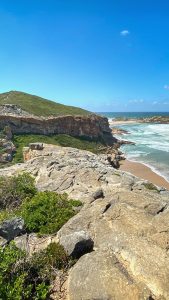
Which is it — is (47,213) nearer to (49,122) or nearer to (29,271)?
(29,271)

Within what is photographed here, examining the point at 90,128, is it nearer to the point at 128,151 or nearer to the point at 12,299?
the point at 128,151

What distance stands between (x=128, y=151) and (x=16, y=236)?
66586 millimetres

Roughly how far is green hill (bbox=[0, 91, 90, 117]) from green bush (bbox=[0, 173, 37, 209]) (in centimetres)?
5761

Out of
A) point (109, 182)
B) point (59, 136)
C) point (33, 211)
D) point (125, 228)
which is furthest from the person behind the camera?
point (59, 136)

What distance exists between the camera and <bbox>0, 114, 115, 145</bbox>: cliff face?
68.2m

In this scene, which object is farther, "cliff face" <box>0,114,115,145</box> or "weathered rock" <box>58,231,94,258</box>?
"cliff face" <box>0,114,115,145</box>

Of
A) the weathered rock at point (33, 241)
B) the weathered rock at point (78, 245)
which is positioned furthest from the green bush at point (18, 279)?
the weathered rock at point (33, 241)

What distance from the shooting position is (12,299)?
906 cm

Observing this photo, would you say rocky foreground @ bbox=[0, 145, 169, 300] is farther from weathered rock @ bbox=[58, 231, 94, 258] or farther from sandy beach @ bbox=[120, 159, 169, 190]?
sandy beach @ bbox=[120, 159, 169, 190]

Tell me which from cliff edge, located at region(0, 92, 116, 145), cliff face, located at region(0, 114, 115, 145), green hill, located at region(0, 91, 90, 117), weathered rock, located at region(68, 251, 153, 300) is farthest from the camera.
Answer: green hill, located at region(0, 91, 90, 117)

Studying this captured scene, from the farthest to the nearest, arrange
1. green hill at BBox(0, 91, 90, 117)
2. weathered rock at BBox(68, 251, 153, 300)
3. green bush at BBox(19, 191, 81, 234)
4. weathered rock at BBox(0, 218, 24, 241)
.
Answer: green hill at BBox(0, 91, 90, 117) < green bush at BBox(19, 191, 81, 234) < weathered rock at BBox(0, 218, 24, 241) < weathered rock at BBox(68, 251, 153, 300)

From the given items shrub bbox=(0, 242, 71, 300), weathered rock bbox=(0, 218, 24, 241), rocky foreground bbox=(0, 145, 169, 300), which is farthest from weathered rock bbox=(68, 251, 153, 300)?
weathered rock bbox=(0, 218, 24, 241)

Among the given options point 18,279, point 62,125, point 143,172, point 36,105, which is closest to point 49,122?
point 62,125

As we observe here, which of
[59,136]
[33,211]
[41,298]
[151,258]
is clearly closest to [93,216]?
[33,211]
